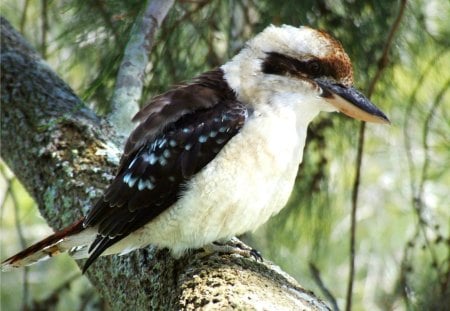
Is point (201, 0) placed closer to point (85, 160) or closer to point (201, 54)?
point (201, 54)

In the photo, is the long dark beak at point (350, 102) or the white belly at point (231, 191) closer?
the white belly at point (231, 191)

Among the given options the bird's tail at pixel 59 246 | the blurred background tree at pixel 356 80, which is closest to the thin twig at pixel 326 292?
the blurred background tree at pixel 356 80

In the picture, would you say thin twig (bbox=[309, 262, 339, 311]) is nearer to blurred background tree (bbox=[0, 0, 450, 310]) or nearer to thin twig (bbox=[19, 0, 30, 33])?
blurred background tree (bbox=[0, 0, 450, 310])

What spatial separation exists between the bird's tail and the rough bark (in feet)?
0.26

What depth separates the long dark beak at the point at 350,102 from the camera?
225 centimetres

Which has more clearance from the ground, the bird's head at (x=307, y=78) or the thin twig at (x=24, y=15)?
the thin twig at (x=24, y=15)

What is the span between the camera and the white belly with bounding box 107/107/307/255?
6.92 feet

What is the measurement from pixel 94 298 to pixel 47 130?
1097mm

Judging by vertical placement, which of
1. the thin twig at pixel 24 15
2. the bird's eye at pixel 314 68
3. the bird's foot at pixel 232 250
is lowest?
the bird's foot at pixel 232 250

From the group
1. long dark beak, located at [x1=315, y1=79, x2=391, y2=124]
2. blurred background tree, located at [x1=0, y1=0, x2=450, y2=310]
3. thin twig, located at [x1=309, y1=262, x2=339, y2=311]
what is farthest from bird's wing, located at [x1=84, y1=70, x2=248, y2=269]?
thin twig, located at [x1=309, y1=262, x2=339, y2=311]

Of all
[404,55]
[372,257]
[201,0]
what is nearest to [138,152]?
[201,0]

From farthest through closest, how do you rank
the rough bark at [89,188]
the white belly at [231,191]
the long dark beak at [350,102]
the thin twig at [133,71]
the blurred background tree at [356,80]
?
the blurred background tree at [356,80], the thin twig at [133,71], the long dark beak at [350,102], the white belly at [231,191], the rough bark at [89,188]

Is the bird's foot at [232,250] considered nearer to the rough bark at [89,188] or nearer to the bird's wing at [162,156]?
the rough bark at [89,188]

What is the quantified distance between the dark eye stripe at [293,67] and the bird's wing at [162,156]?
0.15m
